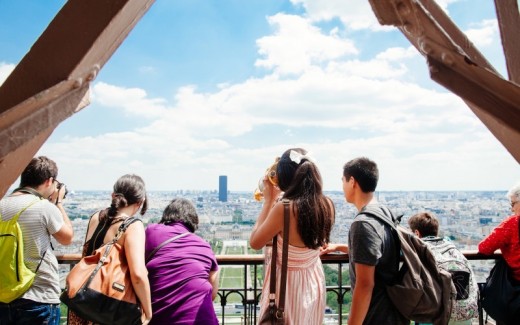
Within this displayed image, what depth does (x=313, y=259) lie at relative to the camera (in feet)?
8.09

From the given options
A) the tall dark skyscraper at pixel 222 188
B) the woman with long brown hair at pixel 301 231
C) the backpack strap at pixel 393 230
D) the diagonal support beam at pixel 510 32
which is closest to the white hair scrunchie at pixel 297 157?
the woman with long brown hair at pixel 301 231

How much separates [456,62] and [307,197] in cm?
159

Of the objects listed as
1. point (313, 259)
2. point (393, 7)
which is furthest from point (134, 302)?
point (393, 7)

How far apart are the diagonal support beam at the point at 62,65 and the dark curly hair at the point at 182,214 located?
5.44ft

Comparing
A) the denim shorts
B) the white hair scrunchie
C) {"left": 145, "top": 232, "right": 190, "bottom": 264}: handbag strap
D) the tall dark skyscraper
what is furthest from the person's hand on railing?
the tall dark skyscraper

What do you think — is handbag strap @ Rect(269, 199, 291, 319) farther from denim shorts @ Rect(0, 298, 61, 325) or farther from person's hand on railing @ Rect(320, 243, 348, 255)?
denim shorts @ Rect(0, 298, 61, 325)

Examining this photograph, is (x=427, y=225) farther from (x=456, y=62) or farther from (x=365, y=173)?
(x=456, y=62)

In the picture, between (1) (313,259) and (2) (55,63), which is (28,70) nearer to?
(2) (55,63)

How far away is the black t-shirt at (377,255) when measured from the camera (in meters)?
2.08

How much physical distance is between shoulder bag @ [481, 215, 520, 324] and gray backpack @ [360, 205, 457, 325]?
1.15 meters

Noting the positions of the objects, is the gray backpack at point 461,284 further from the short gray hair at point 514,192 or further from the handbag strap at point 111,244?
the handbag strap at point 111,244

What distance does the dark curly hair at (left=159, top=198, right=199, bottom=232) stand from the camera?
102 inches

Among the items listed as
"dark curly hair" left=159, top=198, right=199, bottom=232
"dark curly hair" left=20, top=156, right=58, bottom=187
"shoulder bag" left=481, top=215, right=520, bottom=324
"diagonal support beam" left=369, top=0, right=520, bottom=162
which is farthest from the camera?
"shoulder bag" left=481, top=215, right=520, bottom=324

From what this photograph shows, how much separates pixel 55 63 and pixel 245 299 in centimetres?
289
